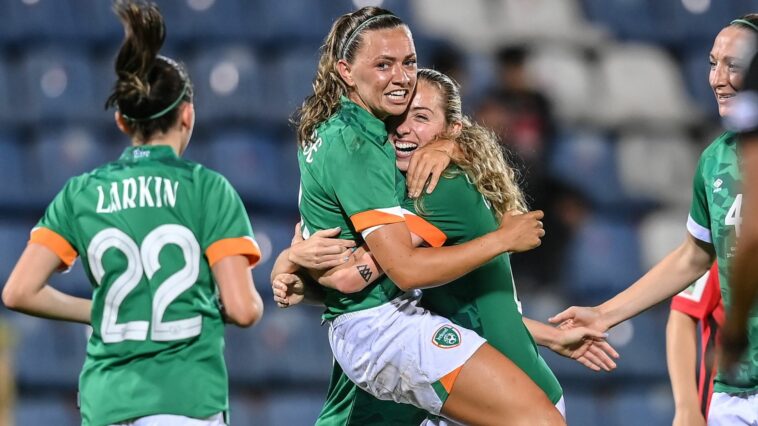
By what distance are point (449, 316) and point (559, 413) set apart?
1.65 feet

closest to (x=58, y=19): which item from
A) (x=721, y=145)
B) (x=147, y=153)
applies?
(x=147, y=153)

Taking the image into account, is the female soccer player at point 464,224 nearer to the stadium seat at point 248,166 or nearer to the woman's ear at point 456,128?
the woman's ear at point 456,128

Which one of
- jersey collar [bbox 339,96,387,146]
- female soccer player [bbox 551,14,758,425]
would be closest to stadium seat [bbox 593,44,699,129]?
female soccer player [bbox 551,14,758,425]

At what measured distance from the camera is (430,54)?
26.9 ft

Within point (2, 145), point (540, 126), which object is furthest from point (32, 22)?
point (540, 126)

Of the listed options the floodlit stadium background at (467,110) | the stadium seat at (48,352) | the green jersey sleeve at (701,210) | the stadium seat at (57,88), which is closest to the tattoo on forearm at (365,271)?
the green jersey sleeve at (701,210)

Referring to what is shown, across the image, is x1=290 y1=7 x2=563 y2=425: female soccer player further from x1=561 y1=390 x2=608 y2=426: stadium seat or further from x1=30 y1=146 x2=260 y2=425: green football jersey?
x1=561 y1=390 x2=608 y2=426: stadium seat

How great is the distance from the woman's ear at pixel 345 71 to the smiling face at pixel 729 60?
117 centimetres

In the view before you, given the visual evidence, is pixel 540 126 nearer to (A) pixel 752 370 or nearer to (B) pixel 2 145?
(B) pixel 2 145

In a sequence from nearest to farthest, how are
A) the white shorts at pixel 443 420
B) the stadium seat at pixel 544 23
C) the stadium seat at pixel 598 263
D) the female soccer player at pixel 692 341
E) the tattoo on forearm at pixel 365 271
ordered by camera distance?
the tattoo on forearm at pixel 365 271
the white shorts at pixel 443 420
the female soccer player at pixel 692 341
the stadium seat at pixel 598 263
the stadium seat at pixel 544 23

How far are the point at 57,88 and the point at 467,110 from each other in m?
2.79

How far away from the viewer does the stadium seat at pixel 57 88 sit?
25.3 ft

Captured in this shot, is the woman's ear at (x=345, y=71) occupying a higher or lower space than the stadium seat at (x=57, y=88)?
higher

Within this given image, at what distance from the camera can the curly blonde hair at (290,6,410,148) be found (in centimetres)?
363
